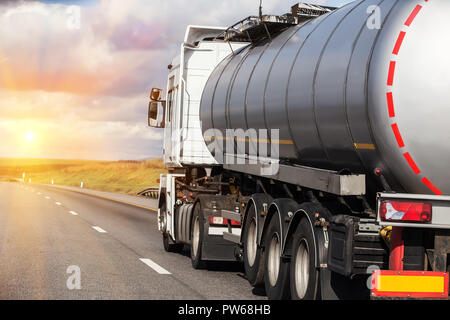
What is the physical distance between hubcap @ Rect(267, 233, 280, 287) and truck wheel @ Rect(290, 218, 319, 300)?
70 centimetres

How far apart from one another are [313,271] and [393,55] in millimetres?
2356

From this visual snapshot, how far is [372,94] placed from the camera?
6605mm

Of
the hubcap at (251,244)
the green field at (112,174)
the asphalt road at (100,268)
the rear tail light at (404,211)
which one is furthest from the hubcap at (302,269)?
the green field at (112,174)

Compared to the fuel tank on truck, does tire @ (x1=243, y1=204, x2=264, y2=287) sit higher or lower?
lower

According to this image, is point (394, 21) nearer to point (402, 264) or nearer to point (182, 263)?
point (402, 264)

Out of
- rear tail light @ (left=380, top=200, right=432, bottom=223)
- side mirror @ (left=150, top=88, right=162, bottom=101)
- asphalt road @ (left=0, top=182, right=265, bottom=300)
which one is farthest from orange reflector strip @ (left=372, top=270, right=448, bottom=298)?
side mirror @ (left=150, top=88, right=162, bottom=101)

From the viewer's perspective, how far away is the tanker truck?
6406 mm

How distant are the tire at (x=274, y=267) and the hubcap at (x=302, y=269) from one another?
0.39m

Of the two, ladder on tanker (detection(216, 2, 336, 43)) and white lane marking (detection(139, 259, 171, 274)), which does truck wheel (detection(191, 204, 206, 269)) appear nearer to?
white lane marking (detection(139, 259, 171, 274))

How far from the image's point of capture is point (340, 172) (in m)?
7.29

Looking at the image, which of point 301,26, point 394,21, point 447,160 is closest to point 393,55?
point 394,21

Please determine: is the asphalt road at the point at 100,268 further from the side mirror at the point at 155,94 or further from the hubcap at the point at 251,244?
the side mirror at the point at 155,94

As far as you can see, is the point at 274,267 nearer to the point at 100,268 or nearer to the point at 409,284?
the point at 409,284

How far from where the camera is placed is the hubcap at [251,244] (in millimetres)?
10094
